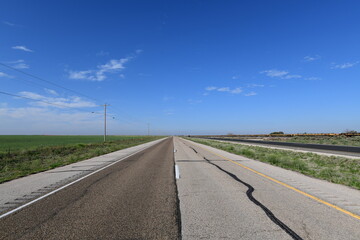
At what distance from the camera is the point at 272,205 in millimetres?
4816

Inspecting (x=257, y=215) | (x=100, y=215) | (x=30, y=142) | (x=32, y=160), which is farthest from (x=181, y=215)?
(x=30, y=142)

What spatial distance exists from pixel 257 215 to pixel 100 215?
3.13m

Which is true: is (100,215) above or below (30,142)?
below

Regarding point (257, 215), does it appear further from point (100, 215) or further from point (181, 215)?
point (100, 215)

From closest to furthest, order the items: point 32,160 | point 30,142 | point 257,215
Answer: point 257,215, point 32,160, point 30,142

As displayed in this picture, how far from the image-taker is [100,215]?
4.29 meters

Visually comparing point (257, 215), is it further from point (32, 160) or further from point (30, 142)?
point (30, 142)

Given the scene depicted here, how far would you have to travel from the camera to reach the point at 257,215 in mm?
4234

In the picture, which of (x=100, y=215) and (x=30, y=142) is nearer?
(x=100, y=215)

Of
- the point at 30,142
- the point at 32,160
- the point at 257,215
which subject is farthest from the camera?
the point at 30,142

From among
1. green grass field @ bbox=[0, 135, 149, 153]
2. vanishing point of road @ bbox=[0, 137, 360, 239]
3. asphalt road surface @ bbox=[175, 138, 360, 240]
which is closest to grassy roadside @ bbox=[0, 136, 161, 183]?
green grass field @ bbox=[0, 135, 149, 153]

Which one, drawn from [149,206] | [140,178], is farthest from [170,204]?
[140,178]

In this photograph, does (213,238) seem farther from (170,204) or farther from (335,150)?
(335,150)

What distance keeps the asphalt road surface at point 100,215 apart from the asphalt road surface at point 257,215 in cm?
40
